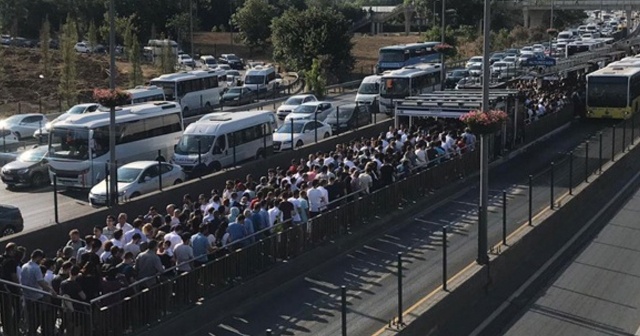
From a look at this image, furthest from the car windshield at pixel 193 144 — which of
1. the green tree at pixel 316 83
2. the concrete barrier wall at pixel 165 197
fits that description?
the green tree at pixel 316 83

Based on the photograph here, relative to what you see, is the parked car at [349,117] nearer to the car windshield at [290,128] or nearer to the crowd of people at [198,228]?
the car windshield at [290,128]

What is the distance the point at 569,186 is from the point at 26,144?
2256 cm

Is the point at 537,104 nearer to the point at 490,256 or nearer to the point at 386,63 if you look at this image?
the point at 490,256

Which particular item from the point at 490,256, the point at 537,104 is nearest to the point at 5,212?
the point at 490,256

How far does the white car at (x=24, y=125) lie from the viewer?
38.7 meters

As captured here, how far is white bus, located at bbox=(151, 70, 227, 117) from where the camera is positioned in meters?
48.8

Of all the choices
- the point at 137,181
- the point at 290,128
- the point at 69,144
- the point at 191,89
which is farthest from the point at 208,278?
the point at 191,89

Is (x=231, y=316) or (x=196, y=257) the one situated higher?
(x=196, y=257)

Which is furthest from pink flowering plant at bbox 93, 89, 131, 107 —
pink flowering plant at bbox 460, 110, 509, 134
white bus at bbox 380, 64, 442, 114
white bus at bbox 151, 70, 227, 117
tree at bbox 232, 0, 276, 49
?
tree at bbox 232, 0, 276, 49

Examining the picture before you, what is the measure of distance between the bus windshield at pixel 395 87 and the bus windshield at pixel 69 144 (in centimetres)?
1930

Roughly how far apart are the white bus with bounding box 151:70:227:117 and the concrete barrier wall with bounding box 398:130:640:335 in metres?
27.0

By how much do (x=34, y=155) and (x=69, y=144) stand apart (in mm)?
1792

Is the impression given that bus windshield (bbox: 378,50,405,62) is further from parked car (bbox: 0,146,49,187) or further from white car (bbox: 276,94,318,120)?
parked car (bbox: 0,146,49,187)

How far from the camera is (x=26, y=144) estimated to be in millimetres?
36156
